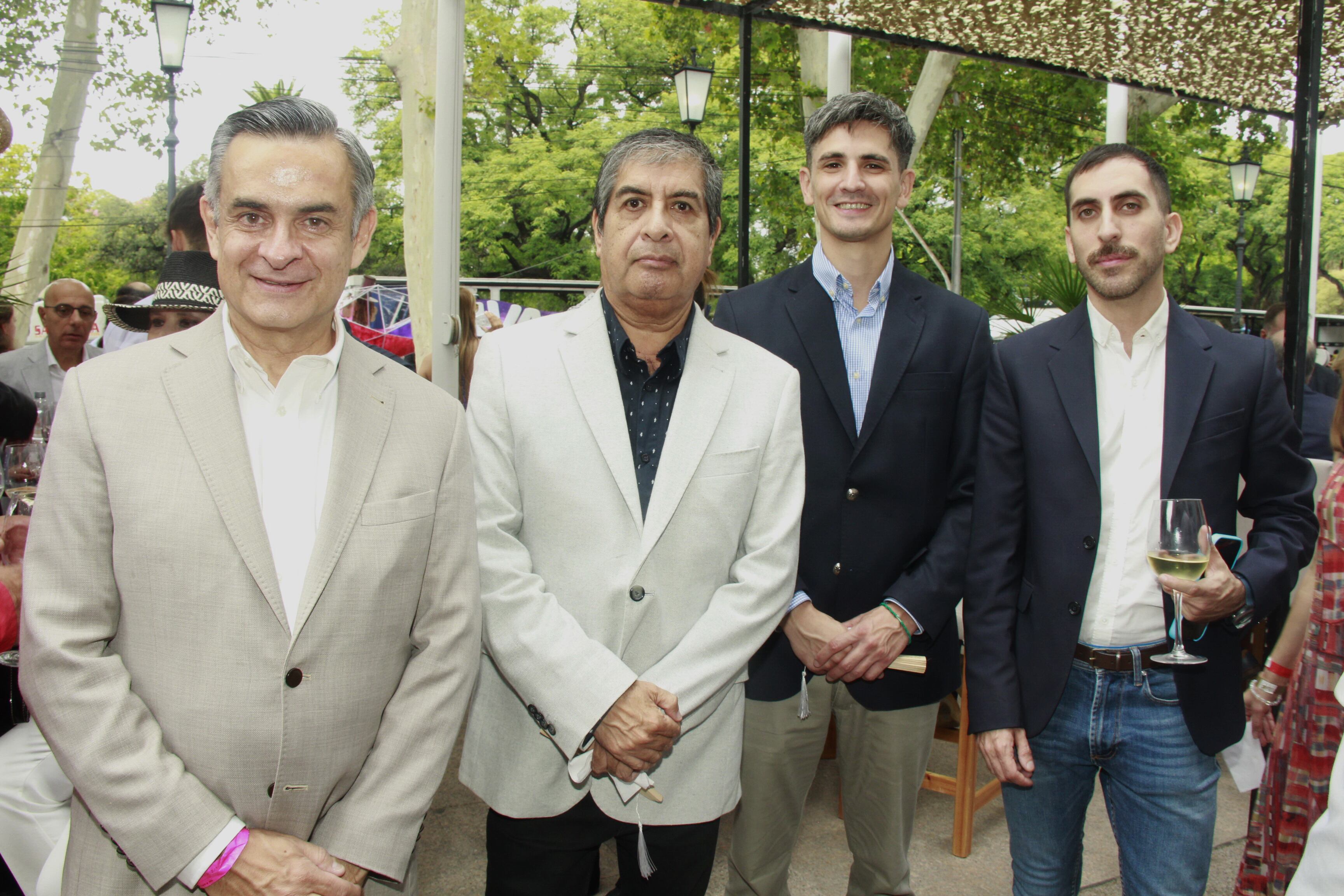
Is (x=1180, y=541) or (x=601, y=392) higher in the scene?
(x=601, y=392)

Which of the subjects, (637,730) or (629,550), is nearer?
(637,730)

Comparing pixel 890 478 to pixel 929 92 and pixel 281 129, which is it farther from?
pixel 929 92

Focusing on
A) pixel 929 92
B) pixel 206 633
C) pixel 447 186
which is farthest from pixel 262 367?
pixel 929 92

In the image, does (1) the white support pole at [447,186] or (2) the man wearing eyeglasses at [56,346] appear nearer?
(1) the white support pole at [447,186]

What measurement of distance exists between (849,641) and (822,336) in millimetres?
808

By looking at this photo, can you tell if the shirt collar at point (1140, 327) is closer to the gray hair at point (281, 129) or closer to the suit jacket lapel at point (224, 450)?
the gray hair at point (281, 129)

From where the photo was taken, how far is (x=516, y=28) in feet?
89.5

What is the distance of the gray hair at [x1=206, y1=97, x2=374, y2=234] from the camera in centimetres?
159

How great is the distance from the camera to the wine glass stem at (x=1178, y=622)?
2.00 metres

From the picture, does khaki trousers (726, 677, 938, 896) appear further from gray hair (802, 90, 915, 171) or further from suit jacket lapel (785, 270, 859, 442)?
gray hair (802, 90, 915, 171)

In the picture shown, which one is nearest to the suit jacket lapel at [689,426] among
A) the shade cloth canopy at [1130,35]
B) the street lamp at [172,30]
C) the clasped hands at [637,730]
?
the clasped hands at [637,730]

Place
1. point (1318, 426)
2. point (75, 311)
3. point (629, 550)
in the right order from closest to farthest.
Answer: point (629, 550) < point (1318, 426) < point (75, 311)

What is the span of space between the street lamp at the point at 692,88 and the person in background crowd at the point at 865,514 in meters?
9.38

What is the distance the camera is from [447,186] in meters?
4.00
